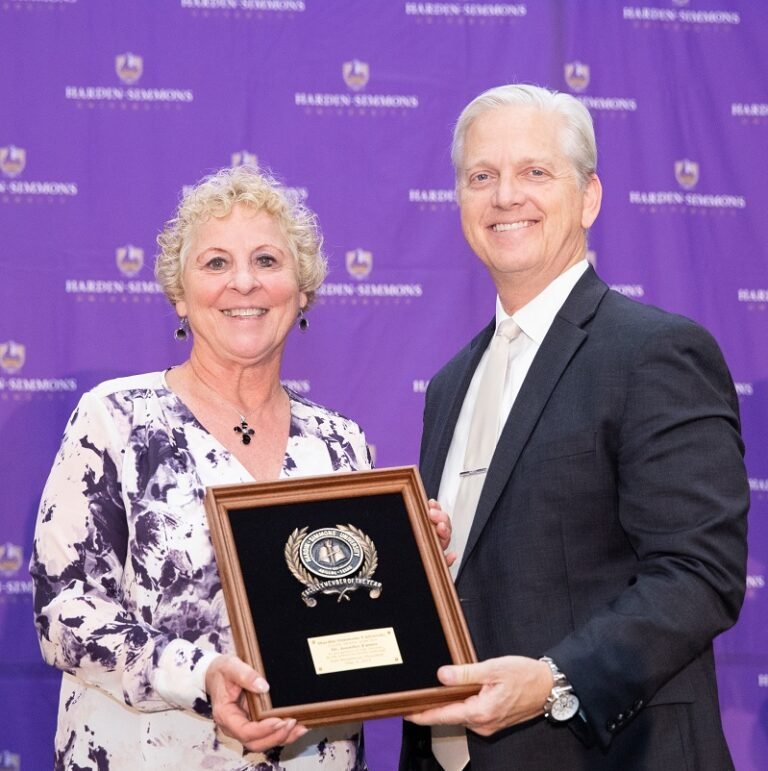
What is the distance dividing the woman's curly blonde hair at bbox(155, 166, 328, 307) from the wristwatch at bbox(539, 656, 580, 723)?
122 centimetres

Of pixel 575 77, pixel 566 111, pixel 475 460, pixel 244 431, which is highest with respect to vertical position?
pixel 575 77

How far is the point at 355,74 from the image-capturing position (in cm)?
455

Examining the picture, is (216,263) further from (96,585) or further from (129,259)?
(129,259)

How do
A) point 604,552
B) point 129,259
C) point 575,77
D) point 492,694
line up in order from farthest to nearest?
point 575,77 → point 129,259 → point 604,552 → point 492,694

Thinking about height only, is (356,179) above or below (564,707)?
above

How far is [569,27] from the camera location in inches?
183

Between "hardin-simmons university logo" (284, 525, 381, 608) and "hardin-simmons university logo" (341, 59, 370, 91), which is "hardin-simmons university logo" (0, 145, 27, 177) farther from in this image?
"hardin-simmons university logo" (284, 525, 381, 608)

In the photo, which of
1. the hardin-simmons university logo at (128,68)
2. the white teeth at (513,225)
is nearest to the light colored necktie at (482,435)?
the white teeth at (513,225)

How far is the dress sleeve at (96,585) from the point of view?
226cm

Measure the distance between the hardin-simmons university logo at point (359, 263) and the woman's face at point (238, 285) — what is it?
1.75 m

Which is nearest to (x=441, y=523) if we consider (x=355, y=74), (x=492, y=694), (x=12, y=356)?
(x=492, y=694)

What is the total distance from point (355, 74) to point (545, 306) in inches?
89.0

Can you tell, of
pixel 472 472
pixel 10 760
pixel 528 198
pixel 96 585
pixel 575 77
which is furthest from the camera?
pixel 575 77

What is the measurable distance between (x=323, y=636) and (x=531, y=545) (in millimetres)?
476
